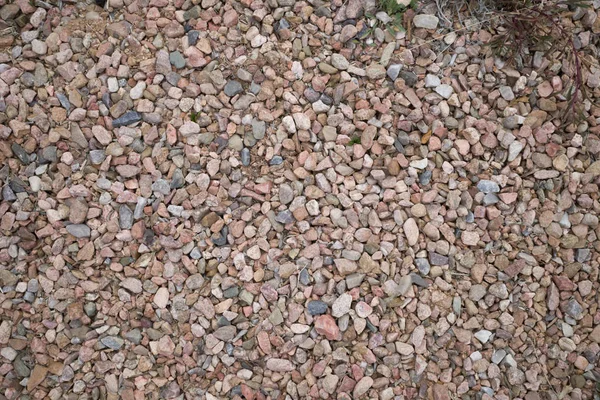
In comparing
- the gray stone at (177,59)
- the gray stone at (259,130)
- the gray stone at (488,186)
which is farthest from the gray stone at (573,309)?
the gray stone at (177,59)

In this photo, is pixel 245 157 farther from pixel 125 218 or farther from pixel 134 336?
pixel 134 336

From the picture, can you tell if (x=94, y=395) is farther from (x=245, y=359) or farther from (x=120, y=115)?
(x=120, y=115)

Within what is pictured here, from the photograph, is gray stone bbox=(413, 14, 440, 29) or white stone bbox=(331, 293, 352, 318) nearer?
white stone bbox=(331, 293, 352, 318)

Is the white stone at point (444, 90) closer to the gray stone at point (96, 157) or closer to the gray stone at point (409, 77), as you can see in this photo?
the gray stone at point (409, 77)

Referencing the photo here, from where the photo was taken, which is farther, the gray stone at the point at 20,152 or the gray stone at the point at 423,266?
the gray stone at the point at 20,152

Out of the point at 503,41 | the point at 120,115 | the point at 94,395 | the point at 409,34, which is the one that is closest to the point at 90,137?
the point at 120,115

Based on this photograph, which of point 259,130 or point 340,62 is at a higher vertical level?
point 340,62

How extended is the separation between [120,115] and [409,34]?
127 cm

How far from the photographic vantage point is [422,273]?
2.42 m

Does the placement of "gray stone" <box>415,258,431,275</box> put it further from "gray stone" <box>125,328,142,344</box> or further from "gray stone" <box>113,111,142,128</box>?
"gray stone" <box>113,111,142,128</box>

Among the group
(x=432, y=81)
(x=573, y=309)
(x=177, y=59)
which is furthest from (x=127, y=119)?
(x=573, y=309)

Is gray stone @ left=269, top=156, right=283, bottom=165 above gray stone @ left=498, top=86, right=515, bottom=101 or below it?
below

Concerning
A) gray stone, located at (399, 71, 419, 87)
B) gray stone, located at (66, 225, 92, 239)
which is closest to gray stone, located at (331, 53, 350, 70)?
gray stone, located at (399, 71, 419, 87)

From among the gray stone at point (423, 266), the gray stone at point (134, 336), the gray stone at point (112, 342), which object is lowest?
the gray stone at point (112, 342)
